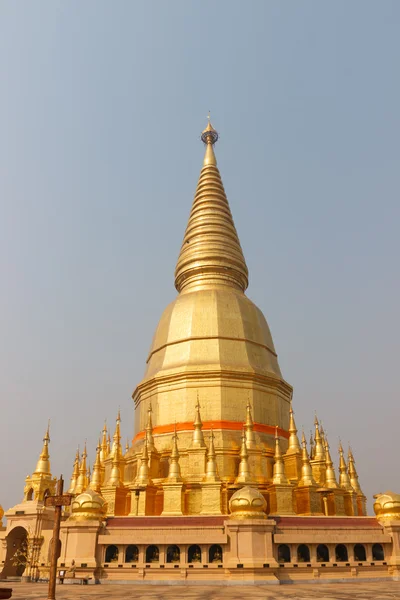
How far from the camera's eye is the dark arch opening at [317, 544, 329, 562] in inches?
920

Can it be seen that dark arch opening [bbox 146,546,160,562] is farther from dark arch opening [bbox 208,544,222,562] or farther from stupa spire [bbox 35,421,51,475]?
stupa spire [bbox 35,421,51,475]

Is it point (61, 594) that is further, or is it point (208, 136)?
point (208, 136)

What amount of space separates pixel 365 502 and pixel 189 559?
660 inches

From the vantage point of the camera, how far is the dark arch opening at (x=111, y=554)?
23161mm

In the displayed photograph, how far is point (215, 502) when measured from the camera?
26.3 meters

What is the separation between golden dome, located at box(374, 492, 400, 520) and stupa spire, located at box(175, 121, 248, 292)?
19.0 meters

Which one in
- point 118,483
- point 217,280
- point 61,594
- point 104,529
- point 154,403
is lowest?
point 61,594

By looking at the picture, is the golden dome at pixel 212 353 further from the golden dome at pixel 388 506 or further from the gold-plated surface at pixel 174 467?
the golden dome at pixel 388 506

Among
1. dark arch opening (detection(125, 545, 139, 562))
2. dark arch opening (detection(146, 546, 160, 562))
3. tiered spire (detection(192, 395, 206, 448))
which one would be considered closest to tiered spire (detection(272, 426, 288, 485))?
tiered spire (detection(192, 395, 206, 448))

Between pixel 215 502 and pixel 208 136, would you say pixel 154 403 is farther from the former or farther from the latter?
pixel 208 136

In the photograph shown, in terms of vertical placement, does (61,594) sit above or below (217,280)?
below

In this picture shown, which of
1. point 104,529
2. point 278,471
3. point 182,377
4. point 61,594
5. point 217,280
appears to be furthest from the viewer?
point 217,280

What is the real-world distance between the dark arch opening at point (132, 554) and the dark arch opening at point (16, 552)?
688cm

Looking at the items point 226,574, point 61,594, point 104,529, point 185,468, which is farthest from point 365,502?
point 61,594
